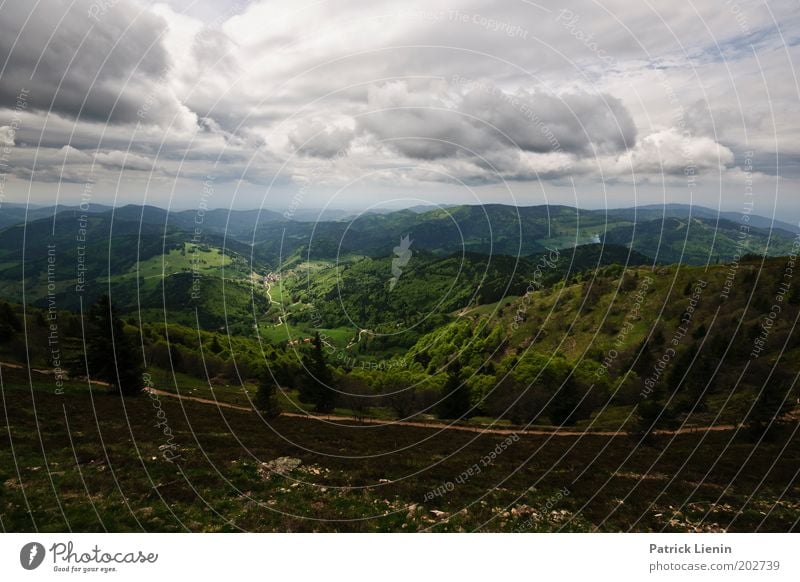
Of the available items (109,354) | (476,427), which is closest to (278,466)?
(476,427)

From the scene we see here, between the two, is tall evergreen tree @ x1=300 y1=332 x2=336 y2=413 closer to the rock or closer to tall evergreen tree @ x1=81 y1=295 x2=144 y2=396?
tall evergreen tree @ x1=81 y1=295 x2=144 y2=396

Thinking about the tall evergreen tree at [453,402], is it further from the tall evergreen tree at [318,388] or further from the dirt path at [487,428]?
the tall evergreen tree at [318,388]

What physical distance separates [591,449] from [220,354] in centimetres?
8902

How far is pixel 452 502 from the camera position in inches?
877

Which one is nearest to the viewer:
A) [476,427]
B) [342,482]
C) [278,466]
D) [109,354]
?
[342,482]

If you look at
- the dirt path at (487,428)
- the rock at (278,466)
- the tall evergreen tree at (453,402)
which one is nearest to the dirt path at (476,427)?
the dirt path at (487,428)
